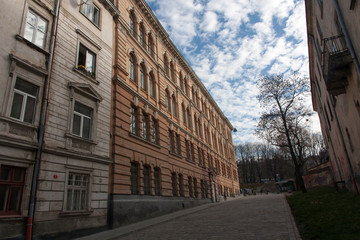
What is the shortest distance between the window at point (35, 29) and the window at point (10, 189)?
5483 millimetres

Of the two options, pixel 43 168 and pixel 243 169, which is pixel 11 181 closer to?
pixel 43 168

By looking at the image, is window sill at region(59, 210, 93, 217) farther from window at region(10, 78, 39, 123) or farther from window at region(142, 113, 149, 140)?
window at region(142, 113, 149, 140)

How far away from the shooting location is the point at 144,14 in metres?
21.8

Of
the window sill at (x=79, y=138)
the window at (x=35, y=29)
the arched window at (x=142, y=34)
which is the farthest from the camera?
the arched window at (x=142, y=34)

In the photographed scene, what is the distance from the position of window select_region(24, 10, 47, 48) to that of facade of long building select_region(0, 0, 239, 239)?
0.16 feet

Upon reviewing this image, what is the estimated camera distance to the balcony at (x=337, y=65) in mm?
10852

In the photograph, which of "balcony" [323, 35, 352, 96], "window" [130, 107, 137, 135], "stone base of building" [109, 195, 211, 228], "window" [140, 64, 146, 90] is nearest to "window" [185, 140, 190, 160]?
"stone base of building" [109, 195, 211, 228]

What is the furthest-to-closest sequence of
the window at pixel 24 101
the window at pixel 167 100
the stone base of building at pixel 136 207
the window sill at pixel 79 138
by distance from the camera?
the window at pixel 167 100 < the stone base of building at pixel 136 207 < the window sill at pixel 79 138 < the window at pixel 24 101

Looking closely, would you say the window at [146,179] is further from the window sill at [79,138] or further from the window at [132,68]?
the window at [132,68]

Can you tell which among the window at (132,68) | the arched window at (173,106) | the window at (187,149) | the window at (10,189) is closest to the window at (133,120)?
the window at (132,68)

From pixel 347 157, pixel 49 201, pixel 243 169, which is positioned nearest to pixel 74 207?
pixel 49 201

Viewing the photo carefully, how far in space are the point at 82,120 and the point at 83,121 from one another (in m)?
0.11

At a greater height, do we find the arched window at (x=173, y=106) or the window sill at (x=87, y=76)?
the arched window at (x=173, y=106)

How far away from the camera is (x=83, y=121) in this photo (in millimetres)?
12430
